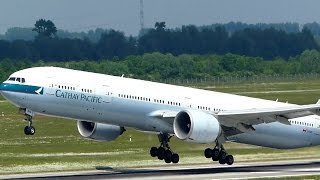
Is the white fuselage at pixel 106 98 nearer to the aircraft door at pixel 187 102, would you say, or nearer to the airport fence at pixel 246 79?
the aircraft door at pixel 187 102

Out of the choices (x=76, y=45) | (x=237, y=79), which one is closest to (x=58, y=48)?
(x=76, y=45)

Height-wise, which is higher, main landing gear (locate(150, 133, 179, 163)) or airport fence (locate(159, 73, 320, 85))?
airport fence (locate(159, 73, 320, 85))

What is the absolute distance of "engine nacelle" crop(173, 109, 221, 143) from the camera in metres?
65.2

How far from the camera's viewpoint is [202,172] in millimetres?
67125

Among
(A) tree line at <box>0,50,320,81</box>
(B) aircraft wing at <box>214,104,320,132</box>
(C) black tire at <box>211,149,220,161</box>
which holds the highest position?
(A) tree line at <box>0,50,320,81</box>

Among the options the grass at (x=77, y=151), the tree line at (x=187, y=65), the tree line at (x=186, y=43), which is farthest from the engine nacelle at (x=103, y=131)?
the tree line at (x=186, y=43)

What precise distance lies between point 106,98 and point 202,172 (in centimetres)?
838

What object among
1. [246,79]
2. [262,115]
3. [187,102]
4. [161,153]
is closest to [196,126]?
[187,102]

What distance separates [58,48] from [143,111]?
10391 cm

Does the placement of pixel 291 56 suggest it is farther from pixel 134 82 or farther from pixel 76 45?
pixel 134 82

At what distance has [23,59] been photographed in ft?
519

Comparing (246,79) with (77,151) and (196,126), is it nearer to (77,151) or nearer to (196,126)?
(77,151)

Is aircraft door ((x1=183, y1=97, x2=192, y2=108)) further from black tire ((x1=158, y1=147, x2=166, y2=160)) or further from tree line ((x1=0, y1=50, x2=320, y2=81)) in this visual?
tree line ((x1=0, y1=50, x2=320, y2=81))

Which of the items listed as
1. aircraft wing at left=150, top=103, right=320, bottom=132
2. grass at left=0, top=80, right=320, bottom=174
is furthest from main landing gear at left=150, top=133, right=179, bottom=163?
grass at left=0, top=80, right=320, bottom=174
